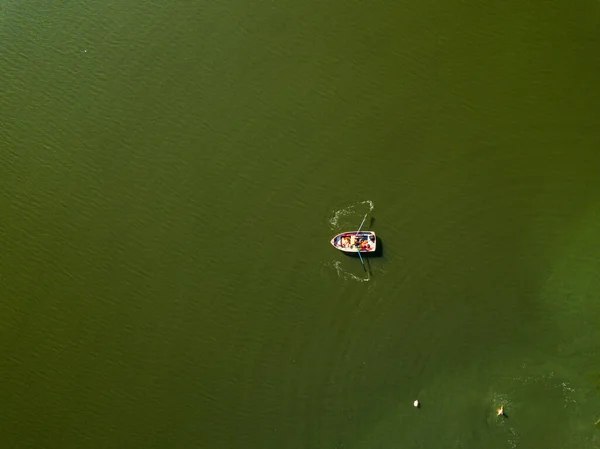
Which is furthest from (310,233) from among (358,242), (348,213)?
(358,242)

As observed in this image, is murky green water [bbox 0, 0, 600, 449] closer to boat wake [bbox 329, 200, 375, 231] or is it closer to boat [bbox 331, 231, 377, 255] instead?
boat wake [bbox 329, 200, 375, 231]

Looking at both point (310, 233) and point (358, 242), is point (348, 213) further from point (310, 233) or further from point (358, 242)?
point (310, 233)

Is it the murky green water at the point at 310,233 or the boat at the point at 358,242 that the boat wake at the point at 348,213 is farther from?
the boat at the point at 358,242

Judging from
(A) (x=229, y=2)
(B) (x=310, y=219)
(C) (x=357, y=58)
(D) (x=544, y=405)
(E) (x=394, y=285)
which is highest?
(A) (x=229, y=2)

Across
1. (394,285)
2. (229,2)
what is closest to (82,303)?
(394,285)

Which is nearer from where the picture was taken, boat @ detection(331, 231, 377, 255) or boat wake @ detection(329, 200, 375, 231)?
boat @ detection(331, 231, 377, 255)

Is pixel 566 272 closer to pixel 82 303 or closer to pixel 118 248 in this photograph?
pixel 118 248

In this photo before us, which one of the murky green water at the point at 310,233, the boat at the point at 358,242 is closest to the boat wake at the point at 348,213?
the murky green water at the point at 310,233

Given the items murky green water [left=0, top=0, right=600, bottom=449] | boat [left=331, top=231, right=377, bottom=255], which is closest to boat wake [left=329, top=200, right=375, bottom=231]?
murky green water [left=0, top=0, right=600, bottom=449]
